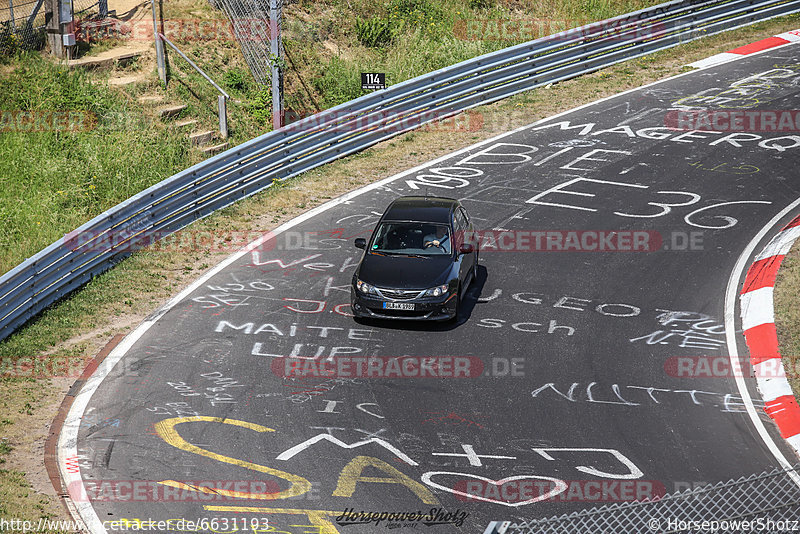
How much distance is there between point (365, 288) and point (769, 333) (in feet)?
19.7

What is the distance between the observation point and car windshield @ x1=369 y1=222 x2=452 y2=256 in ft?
43.3

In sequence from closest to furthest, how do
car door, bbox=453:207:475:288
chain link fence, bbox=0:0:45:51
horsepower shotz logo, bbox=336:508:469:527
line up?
horsepower shotz logo, bbox=336:508:469:527 < car door, bbox=453:207:475:288 < chain link fence, bbox=0:0:45:51

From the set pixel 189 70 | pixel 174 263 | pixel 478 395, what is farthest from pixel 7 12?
pixel 478 395

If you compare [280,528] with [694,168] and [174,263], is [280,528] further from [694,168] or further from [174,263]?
[694,168]

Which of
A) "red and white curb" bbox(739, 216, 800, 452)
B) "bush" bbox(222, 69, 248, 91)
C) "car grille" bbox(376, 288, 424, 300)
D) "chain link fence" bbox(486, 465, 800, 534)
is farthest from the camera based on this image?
"bush" bbox(222, 69, 248, 91)

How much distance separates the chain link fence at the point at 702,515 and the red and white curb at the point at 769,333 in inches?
55.7

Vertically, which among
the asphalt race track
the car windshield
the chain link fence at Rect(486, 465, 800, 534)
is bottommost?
the chain link fence at Rect(486, 465, 800, 534)

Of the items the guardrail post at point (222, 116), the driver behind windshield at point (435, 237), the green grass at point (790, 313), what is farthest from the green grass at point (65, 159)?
the green grass at point (790, 313)

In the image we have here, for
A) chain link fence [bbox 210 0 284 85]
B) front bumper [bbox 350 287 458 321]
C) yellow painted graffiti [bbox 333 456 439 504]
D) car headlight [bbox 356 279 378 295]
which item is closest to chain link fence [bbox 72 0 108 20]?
chain link fence [bbox 210 0 284 85]

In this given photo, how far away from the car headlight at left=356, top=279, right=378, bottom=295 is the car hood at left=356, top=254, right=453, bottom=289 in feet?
0.18

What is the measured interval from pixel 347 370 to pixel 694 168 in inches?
417

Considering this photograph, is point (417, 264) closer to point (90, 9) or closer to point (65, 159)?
point (65, 159)

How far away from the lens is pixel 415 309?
12.3m

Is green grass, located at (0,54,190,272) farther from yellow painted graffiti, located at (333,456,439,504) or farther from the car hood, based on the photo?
yellow painted graffiti, located at (333,456,439,504)
